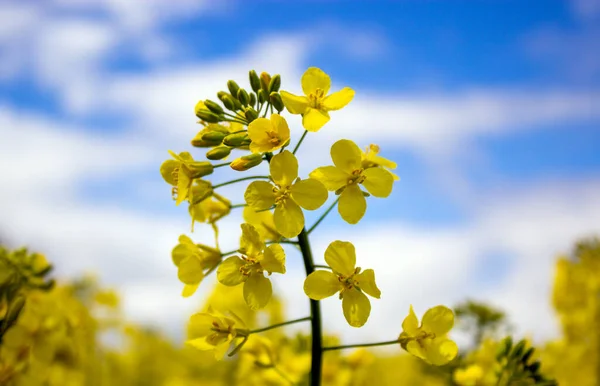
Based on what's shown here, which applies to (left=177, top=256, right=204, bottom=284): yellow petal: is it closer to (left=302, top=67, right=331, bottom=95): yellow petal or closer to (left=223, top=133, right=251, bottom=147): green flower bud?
(left=223, top=133, right=251, bottom=147): green flower bud

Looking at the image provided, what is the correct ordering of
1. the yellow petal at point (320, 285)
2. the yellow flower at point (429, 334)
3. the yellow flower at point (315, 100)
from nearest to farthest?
1. the yellow petal at point (320, 285)
2. the yellow flower at point (315, 100)
3. the yellow flower at point (429, 334)

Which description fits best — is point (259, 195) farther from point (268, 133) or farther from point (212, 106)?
point (212, 106)

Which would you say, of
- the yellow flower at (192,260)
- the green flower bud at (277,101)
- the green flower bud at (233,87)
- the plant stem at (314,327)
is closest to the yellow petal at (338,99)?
the green flower bud at (277,101)

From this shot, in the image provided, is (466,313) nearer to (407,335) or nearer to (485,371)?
(485,371)

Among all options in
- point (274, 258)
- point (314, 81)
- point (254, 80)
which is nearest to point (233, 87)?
point (254, 80)

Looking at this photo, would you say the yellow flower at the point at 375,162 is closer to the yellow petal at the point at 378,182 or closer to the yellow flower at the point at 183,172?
the yellow petal at the point at 378,182

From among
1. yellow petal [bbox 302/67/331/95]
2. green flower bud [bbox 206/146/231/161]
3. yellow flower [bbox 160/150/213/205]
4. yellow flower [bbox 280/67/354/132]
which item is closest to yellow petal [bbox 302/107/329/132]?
yellow flower [bbox 280/67/354/132]

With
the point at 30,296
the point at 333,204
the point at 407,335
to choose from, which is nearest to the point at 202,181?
the point at 333,204
